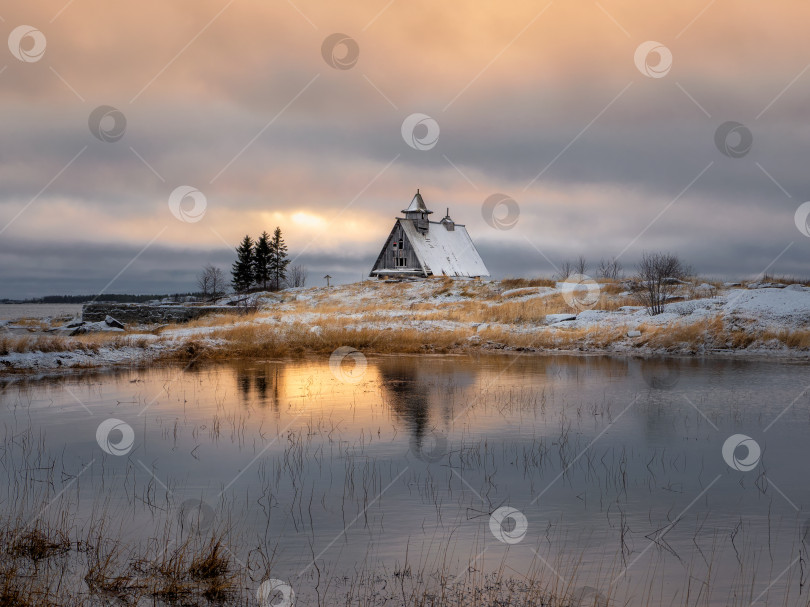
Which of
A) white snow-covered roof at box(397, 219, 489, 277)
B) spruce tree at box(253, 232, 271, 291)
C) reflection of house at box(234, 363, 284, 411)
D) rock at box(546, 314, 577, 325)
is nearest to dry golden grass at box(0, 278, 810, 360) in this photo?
rock at box(546, 314, 577, 325)

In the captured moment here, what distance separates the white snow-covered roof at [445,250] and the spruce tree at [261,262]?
2446 cm

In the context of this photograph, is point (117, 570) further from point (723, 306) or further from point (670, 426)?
point (723, 306)

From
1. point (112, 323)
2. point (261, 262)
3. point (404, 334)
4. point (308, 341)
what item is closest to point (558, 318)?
point (404, 334)

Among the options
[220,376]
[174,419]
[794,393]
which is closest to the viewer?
[174,419]

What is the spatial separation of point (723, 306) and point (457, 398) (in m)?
25.4

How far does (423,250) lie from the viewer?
77.2 m

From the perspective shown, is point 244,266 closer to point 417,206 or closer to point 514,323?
point 417,206

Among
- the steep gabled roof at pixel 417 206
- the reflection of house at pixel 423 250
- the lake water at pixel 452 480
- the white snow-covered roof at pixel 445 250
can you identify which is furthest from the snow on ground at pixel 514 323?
the steep gabled roof at pixel 417 206

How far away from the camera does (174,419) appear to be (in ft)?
58.1

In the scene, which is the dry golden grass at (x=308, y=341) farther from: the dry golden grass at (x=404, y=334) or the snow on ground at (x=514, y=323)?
the snow on ground at (x=514, y=323)

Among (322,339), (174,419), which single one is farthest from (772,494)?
(322,339)

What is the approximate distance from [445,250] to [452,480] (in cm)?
7058

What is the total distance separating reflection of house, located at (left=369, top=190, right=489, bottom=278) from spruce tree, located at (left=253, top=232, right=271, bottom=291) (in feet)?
63.9

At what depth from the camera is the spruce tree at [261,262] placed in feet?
302
